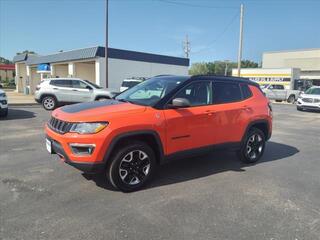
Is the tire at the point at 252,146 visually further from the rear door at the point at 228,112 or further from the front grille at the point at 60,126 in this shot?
the front grille at the point at 60,126

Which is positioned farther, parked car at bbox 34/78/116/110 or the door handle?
parked car at bbox 34/78/116/110

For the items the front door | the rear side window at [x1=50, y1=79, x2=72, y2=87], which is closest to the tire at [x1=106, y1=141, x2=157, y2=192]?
the front door

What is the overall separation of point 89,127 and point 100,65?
23032 mm

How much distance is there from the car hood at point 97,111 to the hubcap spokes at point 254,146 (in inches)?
108

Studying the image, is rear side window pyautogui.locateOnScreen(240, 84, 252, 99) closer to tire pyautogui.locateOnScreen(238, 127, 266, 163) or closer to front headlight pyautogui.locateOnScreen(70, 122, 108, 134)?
tire pyautogui.locateOnScreen(238, 127, 266, 163)

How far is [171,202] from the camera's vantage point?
4.38 meters

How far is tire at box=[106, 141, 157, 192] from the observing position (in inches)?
178

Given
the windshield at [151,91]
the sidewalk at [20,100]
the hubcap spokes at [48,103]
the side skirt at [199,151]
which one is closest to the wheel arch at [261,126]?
the side skirt at [199,151]

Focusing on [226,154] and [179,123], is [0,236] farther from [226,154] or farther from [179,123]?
[226,154]

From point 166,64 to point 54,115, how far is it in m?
28.7

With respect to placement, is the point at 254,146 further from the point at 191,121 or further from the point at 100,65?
the point at 100,65

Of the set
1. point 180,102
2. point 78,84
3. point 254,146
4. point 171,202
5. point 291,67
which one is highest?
point 291,67

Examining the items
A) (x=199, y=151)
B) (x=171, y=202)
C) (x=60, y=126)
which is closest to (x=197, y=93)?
(x=199, y=151)

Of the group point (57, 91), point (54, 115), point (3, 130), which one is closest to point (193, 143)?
point (54, 115)
